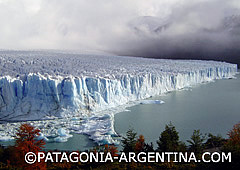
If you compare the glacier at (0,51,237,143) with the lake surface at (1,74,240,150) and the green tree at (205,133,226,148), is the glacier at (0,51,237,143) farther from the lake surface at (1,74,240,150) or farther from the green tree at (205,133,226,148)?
the green tree at (205,133,226,148)

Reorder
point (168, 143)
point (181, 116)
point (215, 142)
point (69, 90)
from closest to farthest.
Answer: point (168, 143), point (215, 142), point (69, 90), point (181, 116)

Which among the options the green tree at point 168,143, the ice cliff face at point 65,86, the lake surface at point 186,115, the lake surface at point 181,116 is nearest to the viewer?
the green tree at point 168,143

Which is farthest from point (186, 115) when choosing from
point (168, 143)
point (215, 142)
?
point (168, 143)

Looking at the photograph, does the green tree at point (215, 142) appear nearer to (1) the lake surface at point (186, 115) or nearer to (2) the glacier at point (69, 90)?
(1) the lake surface at point (186, 115)

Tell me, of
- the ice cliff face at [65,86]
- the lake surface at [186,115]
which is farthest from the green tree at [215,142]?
the ice cliff face at [65,86]

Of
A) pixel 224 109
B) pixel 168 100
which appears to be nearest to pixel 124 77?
pixel 168 100

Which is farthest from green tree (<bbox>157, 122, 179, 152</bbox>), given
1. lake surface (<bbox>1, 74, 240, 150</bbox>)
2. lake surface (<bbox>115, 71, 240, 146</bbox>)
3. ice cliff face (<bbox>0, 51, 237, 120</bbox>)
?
ice cliff face (<bbox>0, 51, 237, 120</bbox>)

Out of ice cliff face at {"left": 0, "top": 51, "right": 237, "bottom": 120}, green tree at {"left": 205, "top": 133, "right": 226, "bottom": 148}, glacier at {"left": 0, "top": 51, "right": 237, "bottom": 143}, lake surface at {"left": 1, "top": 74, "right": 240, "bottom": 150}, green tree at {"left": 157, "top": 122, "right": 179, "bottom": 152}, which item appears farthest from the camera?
ice cliff face at {"left": 0, "top": 51, "right": 237, "bottom": 120}

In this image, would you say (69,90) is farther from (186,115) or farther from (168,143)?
(168,143)
